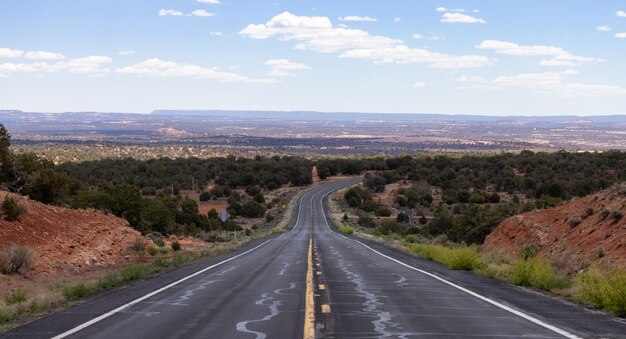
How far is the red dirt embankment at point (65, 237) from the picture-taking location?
78.2ft

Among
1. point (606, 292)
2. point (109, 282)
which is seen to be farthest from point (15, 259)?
point (606, 292)

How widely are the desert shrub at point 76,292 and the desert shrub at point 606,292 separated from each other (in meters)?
10.5

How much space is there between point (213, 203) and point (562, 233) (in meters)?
71.3

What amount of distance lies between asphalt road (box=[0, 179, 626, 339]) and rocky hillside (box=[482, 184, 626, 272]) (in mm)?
2921

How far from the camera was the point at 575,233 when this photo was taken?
24.0 metres

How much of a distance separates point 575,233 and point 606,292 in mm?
10593

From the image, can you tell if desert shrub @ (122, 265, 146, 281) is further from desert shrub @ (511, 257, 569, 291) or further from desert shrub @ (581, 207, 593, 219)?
desert shrub @ (581, 207, 593, 219)

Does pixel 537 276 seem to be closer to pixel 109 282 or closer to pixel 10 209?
pixel 109 282

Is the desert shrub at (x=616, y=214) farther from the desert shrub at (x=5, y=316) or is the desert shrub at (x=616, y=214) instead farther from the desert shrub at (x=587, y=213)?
the desert shrub at (x=5, y=316)

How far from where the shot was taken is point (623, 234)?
20422 mm

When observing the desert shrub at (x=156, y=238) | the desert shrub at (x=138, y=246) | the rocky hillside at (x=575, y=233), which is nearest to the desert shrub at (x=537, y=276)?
the rocky hillside at (x=575, y=233)

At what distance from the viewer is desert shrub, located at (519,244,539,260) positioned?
79.6ft

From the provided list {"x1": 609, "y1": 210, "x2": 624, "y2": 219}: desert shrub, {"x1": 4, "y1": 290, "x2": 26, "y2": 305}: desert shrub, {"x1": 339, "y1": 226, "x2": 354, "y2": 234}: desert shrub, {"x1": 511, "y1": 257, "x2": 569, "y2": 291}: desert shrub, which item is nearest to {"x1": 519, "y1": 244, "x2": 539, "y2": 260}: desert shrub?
{"x1": 609, "y1": 210, "x2": 624, "y2": 219}: desert shrub

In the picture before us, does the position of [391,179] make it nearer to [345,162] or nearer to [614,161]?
[345,162]
